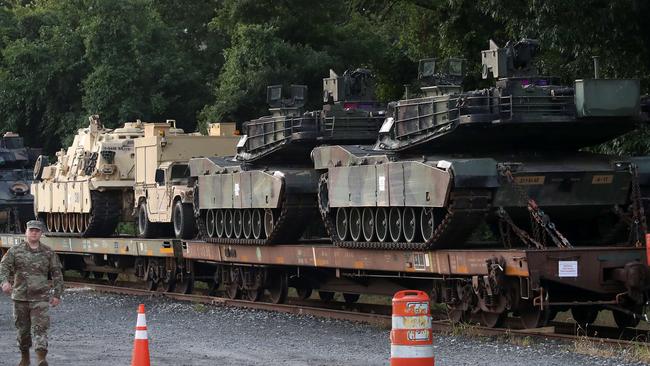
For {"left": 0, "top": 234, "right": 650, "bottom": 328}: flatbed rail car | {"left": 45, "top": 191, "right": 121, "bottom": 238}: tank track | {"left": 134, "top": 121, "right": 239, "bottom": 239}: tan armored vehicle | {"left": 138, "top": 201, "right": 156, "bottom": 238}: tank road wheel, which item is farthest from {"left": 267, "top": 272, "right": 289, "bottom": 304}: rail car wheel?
{"left": 45, "top": 191, "right": 121, "bottom": 238}: tank track

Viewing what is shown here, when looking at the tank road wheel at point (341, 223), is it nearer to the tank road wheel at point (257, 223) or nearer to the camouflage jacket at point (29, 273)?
the tank road wheel at point (257, 223)

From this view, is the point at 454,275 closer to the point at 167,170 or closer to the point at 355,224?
the point at 355,224

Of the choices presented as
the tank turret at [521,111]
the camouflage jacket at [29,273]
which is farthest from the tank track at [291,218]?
the camouflage jacket at [29,273]

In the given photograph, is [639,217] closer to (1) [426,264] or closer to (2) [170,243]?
(1) [426,264]

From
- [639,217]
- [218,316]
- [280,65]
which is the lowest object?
[218,316]

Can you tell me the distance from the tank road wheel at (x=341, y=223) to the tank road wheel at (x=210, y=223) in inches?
179

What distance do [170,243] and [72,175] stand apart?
697 centimetres

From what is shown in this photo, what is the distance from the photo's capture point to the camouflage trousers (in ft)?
45.6

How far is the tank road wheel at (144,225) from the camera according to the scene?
2839cm

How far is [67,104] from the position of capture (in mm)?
46469

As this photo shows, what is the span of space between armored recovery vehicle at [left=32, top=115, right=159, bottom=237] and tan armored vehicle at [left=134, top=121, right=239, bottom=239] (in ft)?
3.45

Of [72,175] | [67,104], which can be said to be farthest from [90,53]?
[72,175]

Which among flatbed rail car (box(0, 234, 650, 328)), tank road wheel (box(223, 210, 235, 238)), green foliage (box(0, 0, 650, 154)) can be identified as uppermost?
green foliage (box(0, 0, 650, 154))

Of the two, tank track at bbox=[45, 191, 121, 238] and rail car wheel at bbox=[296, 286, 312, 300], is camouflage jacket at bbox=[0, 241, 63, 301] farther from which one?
tank track at bbox=[45, 191, 121, 238]
